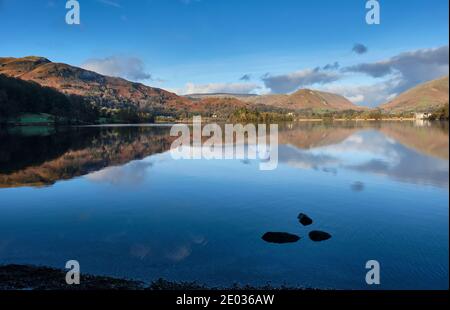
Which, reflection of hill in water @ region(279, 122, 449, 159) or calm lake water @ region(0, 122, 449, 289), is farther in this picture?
reflection of hill in water @ region(279, 122, 449, 159)

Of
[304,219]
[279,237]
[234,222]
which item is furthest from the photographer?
[234,222]

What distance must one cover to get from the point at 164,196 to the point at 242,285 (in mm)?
18709

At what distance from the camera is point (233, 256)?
57.1 feet

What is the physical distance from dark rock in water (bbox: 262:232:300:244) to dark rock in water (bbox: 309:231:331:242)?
32.2 inches

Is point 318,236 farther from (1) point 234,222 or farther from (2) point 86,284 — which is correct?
(2) point 86,284

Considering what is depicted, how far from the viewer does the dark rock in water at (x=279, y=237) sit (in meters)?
19.4

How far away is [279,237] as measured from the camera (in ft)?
64.2

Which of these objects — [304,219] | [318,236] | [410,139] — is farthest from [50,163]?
[410,139]

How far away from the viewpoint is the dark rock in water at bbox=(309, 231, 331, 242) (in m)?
19.6

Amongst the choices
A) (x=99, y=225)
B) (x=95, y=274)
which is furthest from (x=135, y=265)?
(x=99, y=225)

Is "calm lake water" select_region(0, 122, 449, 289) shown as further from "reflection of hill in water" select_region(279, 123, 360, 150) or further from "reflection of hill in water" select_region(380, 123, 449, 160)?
"reflection of hill in water" select_region(279, 123, 360, 150)

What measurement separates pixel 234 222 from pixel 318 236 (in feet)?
18.6

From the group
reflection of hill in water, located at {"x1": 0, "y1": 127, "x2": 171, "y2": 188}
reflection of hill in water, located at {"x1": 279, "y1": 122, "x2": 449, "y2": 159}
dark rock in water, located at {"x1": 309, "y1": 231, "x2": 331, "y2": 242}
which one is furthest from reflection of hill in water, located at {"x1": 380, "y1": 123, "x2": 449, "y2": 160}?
reflection of hill in water, located at {"x1": 0, "y1": 127, "x2": 171, "y2": 188}
